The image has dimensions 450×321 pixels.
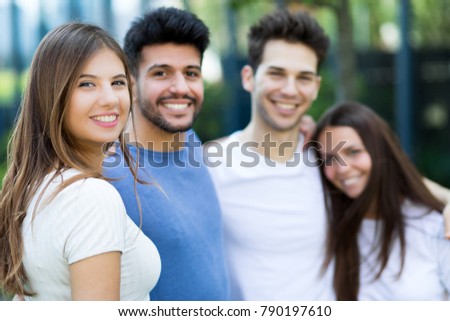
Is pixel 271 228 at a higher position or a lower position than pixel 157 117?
lower

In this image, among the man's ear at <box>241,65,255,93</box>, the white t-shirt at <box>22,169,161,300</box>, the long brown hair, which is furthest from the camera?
the man's ear at <box>241,65,255,93</box>

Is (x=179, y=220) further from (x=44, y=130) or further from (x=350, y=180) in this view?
(x=350, y=180)

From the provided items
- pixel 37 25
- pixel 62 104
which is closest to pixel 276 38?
pixel 62 104

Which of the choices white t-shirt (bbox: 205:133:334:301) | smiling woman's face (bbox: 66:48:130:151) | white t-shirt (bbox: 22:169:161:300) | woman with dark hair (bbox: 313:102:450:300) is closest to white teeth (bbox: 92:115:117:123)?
smiling woman's face (bbox: 66:48:130:151)

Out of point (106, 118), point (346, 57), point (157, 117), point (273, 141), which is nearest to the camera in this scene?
point (106, 118)

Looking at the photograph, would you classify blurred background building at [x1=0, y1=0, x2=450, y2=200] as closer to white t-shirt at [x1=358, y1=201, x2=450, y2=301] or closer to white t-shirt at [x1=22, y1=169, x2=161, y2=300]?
white t-shirt at [x1=358, y1=201, x2=450, y2=301]

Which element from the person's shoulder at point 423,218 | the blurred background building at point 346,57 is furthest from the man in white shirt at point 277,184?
the blurred background building at point 346,57

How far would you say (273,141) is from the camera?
3.51m

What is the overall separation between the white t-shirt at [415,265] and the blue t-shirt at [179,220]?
2.70ft

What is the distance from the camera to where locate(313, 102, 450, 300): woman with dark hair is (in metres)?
3.12

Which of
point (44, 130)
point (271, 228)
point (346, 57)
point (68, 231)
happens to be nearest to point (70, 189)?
point (68, 231)

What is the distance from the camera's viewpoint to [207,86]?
1062cm

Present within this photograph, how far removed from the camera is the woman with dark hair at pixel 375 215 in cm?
312

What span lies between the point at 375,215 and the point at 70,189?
1.95 m
